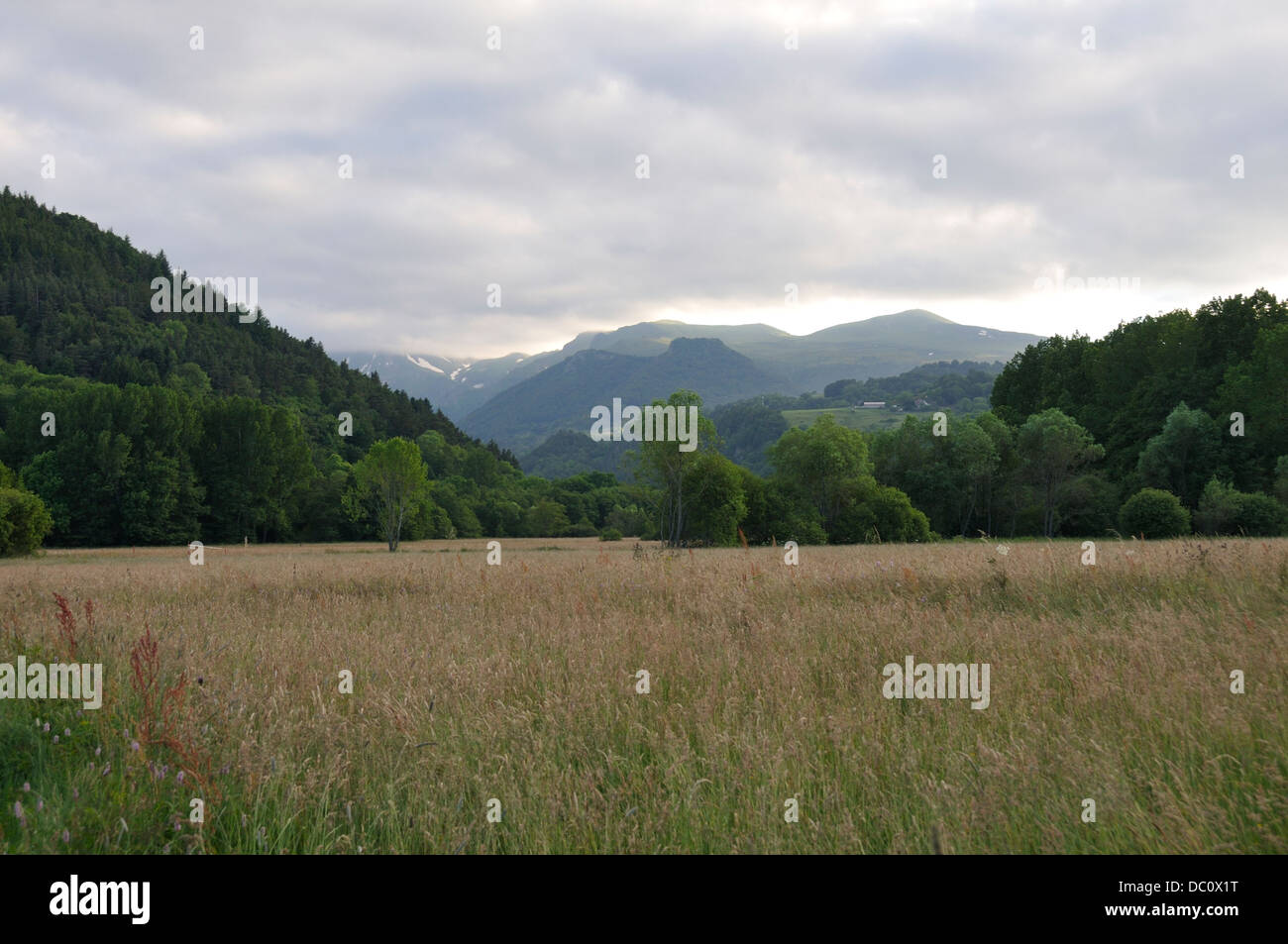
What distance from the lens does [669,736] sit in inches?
167

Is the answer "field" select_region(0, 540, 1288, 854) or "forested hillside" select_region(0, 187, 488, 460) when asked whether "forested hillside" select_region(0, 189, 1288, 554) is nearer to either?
"forested hillside" select_region(0, 187, 488, 460)

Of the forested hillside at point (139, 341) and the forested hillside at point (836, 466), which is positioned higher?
the forested hillside at point (139, 341)

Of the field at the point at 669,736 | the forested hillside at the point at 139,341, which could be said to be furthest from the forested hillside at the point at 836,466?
the field at the point at 669,736

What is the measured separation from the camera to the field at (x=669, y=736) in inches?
135

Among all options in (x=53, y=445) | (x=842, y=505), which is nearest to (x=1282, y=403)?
(x=842, y=505)

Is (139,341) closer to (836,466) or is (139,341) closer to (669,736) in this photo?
(836,466)

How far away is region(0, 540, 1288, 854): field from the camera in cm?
342

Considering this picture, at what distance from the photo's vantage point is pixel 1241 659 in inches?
204

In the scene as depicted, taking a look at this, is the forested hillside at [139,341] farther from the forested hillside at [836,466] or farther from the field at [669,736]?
the field at [669,736]

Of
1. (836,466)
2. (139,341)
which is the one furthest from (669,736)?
(139,341)

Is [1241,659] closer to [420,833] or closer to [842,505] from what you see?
[420,833]

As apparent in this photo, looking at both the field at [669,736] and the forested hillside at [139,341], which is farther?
the forested hillside at [139,341]

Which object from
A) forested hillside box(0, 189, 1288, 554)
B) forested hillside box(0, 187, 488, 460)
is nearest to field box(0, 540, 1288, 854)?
forested hillside box(0, 189, 1288, 554)
